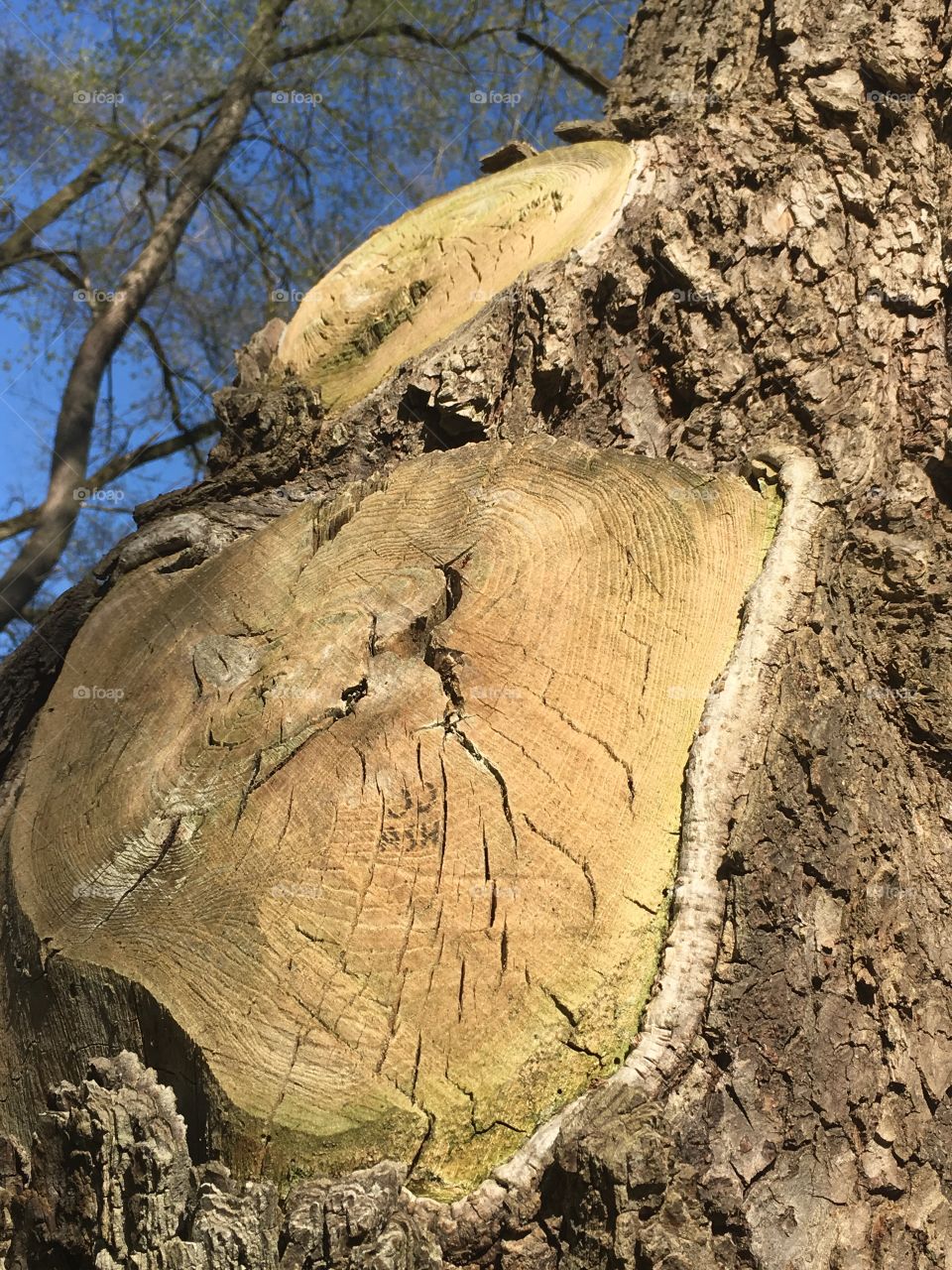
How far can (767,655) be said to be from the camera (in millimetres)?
1751

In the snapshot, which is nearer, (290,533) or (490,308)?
(290,533)

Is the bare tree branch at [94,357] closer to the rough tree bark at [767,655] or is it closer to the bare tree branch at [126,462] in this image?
the bare tree branch at [126,462]

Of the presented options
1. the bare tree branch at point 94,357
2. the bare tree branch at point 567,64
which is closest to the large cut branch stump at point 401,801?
the bare tree branch at point 94,357

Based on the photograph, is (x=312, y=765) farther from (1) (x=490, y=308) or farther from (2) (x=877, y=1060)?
(1) (x=490, y=308)

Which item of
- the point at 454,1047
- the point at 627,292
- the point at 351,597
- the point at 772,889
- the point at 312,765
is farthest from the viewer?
the point at 627,292

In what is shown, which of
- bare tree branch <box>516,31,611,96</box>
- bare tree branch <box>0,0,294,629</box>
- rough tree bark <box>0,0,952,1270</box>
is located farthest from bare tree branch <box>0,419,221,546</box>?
rough tree bark <box>0,0,952,1270</box>

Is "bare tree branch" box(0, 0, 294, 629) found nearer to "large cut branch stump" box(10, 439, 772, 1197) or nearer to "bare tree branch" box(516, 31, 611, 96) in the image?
"bare tree branch" box(516, 31, 611, 96)

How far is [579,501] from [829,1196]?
1158 mm

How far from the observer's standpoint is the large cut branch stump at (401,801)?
147 centimetres

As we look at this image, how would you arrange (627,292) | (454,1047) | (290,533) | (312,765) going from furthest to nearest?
(627,292), (290,533), (312,765), (454,1047)

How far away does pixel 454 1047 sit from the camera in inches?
58.0

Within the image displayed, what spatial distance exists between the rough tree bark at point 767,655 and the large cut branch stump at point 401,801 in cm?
9

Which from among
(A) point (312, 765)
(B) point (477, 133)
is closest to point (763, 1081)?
(A) point (312, 765)

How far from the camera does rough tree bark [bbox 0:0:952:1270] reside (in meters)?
1.40
